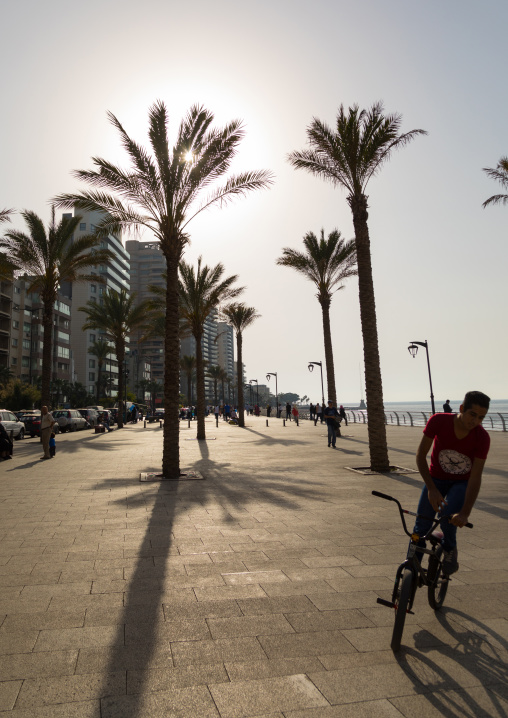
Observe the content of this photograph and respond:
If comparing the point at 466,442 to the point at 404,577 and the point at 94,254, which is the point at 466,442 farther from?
the point at 94,254

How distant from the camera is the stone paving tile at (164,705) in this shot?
263 centimetres

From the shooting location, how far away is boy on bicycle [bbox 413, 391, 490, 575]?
3.60m

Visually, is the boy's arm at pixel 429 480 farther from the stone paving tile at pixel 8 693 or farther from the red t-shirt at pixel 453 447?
the stone paving tile at pixel 8 693

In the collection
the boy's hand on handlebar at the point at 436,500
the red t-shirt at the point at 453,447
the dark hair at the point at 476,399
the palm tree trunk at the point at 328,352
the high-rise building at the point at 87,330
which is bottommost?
the boy's hand on handlebar at the point at 436,500

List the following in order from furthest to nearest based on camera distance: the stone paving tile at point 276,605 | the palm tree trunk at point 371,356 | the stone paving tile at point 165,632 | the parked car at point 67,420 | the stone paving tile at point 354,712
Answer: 1. the parked car at point 67,420
2. the palm tree trunk at point 371,356
3. the stone paving tile at point 276,605
4. the stone paving tile at point 165,632
5. the stone paving tile at point 354,712

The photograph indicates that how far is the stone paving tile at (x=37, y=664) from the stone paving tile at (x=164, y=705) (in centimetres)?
49

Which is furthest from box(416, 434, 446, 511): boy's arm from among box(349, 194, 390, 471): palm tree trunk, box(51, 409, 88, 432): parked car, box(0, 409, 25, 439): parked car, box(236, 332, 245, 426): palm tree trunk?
box(236, 332, 245, 426): palm tree trunk

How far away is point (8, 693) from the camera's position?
2820 mm

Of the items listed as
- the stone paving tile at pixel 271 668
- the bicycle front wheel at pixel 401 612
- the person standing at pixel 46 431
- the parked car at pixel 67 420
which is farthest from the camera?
the parked car at pixel 67 420

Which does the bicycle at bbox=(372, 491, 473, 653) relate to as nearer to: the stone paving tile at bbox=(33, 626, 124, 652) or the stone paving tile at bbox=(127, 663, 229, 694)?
the stone paving tile at bbox=(127, 663, 229, 694)

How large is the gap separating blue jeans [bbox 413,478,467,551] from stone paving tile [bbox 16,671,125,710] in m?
2.20

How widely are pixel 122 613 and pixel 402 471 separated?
929 cm

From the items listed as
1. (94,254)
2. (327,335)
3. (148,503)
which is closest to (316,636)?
(148,503)

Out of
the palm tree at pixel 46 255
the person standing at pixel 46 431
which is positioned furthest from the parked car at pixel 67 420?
the person standing at pixel 46 431
